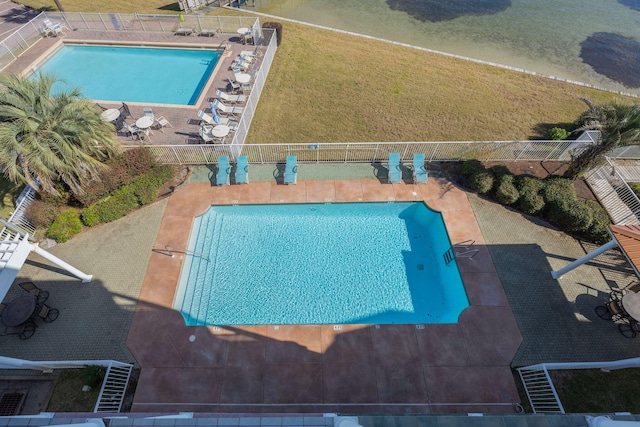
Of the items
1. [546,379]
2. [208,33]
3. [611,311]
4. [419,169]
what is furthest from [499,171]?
[208,33]

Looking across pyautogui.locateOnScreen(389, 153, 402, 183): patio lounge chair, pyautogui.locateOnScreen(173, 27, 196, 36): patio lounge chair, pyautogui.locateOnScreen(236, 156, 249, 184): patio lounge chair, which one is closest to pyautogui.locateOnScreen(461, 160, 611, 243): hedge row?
pyautogui.locateOnScreen(389, 153, 402, 183): patio lounge chair

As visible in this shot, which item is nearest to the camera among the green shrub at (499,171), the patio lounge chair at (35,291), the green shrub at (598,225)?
the patio lounge chair at (35,291)

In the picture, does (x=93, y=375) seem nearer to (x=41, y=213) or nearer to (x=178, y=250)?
(x=178, y=250)

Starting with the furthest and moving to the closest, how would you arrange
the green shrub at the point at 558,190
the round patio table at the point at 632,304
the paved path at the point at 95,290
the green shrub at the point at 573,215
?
the green shrub at the point at 558,190, the green shrub at the point at 573,215, the paved path at the point at 95,290, the round patio table at the point at 632,304

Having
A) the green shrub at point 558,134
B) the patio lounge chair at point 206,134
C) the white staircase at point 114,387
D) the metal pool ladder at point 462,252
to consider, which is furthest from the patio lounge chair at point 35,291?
the green shrub at point 558,134

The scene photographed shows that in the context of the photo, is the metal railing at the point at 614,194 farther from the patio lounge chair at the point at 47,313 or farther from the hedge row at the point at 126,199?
the patio lounge chair at the point at 47,313

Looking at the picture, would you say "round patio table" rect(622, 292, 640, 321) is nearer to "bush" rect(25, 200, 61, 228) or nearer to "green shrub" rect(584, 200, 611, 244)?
"green shrub" rect(584, 200, 611, 244)
